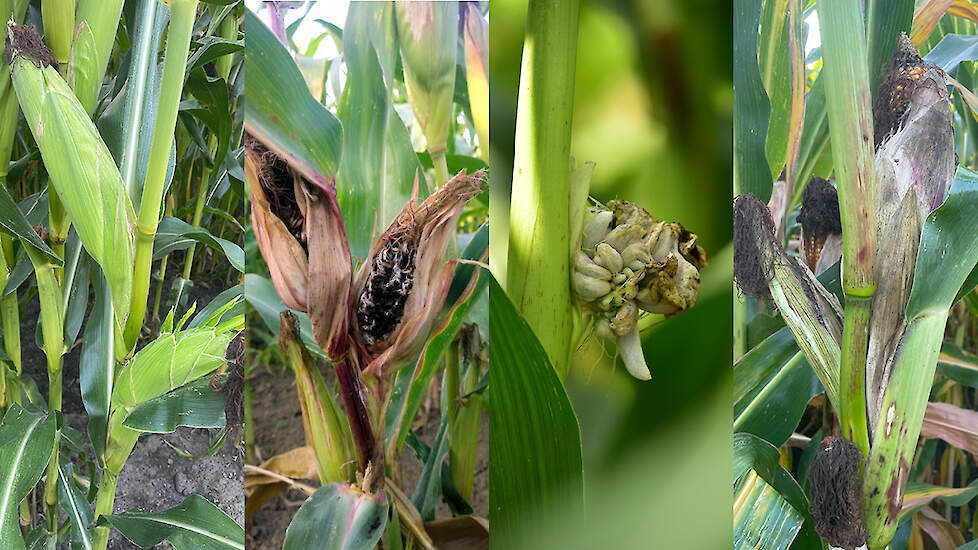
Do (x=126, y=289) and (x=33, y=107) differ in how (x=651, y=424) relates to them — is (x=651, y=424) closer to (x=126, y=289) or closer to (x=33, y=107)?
(x=126, y=289)

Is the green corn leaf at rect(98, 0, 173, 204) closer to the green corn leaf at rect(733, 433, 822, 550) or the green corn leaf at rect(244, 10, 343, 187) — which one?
the green corn leaf at rect(244, 10, 343, 187)

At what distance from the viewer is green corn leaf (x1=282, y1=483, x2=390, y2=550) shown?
0.66m

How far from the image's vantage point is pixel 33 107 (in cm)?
65

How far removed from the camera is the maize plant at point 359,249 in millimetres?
650

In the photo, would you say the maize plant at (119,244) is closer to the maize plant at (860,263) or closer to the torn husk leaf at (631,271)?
the torn husk leaf at (631,271)

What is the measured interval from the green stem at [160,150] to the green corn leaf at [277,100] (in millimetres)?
64

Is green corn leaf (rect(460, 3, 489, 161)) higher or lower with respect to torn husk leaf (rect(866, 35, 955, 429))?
higher

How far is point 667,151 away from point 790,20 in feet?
0.51

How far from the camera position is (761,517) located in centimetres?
67

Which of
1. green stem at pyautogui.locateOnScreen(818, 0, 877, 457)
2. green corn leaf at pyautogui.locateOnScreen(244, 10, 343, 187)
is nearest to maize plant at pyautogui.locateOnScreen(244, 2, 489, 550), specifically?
green corn leaf at pyautogui.locateOnScreen(244, 10, 343, 187)

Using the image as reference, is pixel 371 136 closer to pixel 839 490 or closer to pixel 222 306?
pixel 222 306

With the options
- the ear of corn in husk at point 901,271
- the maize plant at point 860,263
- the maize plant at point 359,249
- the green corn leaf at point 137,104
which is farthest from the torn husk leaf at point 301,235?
the ear of corn in husk at point 901,271

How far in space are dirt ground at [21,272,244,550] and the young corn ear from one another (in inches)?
3.4

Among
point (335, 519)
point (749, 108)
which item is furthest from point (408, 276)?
point (749, 108)
